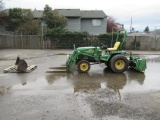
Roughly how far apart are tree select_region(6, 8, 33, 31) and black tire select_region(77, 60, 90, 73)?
64.2ft

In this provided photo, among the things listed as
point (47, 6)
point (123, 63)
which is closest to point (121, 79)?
point (123, 63)

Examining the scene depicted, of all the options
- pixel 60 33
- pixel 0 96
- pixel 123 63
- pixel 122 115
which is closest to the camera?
pixel 122 115

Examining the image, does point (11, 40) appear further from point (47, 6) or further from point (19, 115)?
point (19, 115)

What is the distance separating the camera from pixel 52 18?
29.1 m

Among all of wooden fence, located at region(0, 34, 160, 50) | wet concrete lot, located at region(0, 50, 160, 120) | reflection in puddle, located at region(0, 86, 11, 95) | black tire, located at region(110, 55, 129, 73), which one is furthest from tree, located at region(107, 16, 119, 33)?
reflection in puddle, located at region(0, 86, 11, 95)

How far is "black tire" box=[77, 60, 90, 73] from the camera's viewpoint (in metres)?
10.6

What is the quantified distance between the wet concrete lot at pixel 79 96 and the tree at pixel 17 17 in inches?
751

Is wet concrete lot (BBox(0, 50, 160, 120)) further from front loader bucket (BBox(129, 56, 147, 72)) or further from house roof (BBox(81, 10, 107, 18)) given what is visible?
house roof (BBox(81, 10, 107, 18))

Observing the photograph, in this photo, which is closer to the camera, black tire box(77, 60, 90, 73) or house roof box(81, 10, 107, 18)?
black tire box(77, 60, 90, 73)

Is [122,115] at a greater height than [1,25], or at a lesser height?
lesser

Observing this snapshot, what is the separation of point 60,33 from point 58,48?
61.4 inches

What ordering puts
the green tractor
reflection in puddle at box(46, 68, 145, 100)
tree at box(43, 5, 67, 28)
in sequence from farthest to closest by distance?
tree at box(43, 5, 67, 28), the green tractor, reflection in puddle at box(46, 68, 145, 100)

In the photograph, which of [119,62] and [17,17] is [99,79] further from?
[17,17]

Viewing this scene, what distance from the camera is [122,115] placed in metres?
5.60
